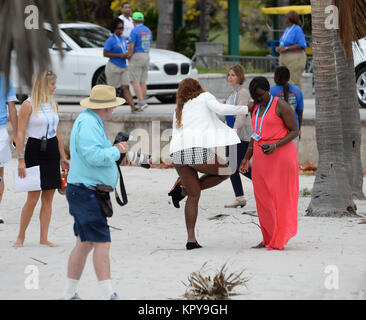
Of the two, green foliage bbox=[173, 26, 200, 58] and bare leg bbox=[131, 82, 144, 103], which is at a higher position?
green foliage bbox=[173, 26, 200, 58]

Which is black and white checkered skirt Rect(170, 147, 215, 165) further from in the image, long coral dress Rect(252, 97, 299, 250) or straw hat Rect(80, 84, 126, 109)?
straw hat Rect(80, 84, 126, 109)

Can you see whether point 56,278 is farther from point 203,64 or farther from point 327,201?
point 203,64

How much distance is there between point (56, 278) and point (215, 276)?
142 cm

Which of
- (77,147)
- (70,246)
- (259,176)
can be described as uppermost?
(77,147)

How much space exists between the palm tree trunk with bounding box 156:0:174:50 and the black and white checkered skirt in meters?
16.3

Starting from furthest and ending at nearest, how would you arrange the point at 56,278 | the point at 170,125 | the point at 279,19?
1. the point at 279,19
2. the point at 170,125
3. the point at 56,278

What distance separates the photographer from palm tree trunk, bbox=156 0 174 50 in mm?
24484

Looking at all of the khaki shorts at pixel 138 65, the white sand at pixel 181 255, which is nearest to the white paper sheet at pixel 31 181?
the white sand at pixel 181 255

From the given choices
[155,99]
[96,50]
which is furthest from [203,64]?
[96,50]

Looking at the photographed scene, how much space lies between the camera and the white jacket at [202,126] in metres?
8.62

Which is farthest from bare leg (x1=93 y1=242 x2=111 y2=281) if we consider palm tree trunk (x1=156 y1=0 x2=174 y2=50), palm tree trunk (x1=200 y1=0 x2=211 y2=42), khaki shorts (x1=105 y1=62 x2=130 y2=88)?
palm tree trunk (x1=200 y1=0 x2=211 y2=42)

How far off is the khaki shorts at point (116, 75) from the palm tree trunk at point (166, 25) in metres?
8.81

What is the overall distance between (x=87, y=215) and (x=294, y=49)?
921cm

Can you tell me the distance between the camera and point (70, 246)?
885cm
